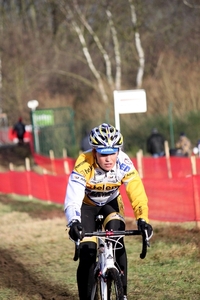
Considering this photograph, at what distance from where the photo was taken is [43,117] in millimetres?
35125

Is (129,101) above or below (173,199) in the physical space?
above

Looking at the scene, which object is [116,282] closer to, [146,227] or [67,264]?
[146,227]

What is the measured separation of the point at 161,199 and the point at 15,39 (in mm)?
40042

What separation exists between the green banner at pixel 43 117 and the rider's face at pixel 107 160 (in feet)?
93.3

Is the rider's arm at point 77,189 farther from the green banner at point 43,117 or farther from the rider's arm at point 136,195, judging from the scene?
the green banner at point 43,117

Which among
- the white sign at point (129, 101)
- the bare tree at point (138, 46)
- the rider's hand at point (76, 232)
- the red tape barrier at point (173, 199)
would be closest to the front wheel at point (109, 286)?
the rider's hand at point (76, 232)

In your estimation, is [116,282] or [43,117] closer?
[116,282]

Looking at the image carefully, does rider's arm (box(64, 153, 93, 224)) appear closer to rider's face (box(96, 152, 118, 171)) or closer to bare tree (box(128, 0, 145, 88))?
rider's face (box(96, 152, 118, 171))

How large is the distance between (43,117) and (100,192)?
28631mm

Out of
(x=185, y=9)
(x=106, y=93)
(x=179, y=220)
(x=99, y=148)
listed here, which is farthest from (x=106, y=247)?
(x=106, y=93)

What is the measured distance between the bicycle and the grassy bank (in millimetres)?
1487

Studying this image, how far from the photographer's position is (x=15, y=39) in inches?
2009

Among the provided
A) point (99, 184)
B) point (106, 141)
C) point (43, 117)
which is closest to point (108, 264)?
point (99, 184)

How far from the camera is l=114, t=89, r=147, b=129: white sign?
14352 millimetres
